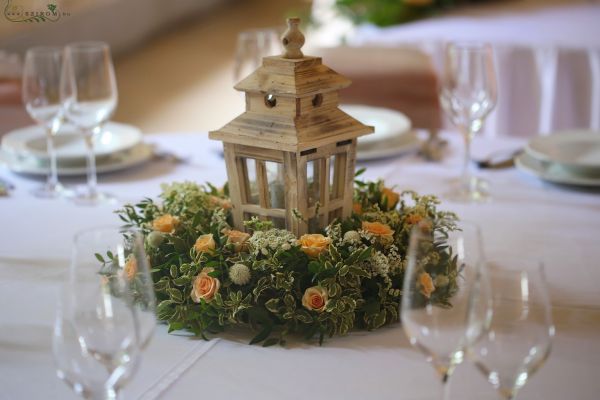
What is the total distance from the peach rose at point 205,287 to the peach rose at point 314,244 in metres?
0.11

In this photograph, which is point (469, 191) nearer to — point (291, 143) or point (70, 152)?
point (291, 143)

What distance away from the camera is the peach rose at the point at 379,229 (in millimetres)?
1014

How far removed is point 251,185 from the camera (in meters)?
1.08

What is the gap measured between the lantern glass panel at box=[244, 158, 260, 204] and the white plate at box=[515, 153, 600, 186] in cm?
66

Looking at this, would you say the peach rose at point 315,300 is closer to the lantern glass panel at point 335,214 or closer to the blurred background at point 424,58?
the lantern glass panel at point 335,214

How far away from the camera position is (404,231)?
3.49 feet

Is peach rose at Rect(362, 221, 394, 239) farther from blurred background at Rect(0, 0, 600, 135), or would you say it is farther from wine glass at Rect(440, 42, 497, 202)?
wine glass at Rect(440, 42, 497, 202)

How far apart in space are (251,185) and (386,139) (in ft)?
2.17

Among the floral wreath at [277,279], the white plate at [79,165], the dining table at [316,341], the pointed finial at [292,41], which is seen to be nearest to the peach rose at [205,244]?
the floral wreath at [277,279]

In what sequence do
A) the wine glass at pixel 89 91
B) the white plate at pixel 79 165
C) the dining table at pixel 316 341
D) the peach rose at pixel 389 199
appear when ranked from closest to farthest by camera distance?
the dining table at pixel 316 341, the peach rose at pixel 389 199, the wine glass at pixel 89 91, the white plate at pixel 79 165

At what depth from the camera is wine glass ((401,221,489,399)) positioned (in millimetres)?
709

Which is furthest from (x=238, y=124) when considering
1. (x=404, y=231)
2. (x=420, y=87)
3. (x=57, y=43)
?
(x=57, y=43)

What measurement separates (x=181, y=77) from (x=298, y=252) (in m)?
5.22

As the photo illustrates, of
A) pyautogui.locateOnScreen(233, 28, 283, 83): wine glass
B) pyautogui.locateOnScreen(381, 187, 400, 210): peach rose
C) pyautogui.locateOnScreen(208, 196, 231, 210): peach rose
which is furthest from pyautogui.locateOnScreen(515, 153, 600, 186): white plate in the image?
pyautogui.locateOnScreen(208, 196, 231, 210): peach rose
